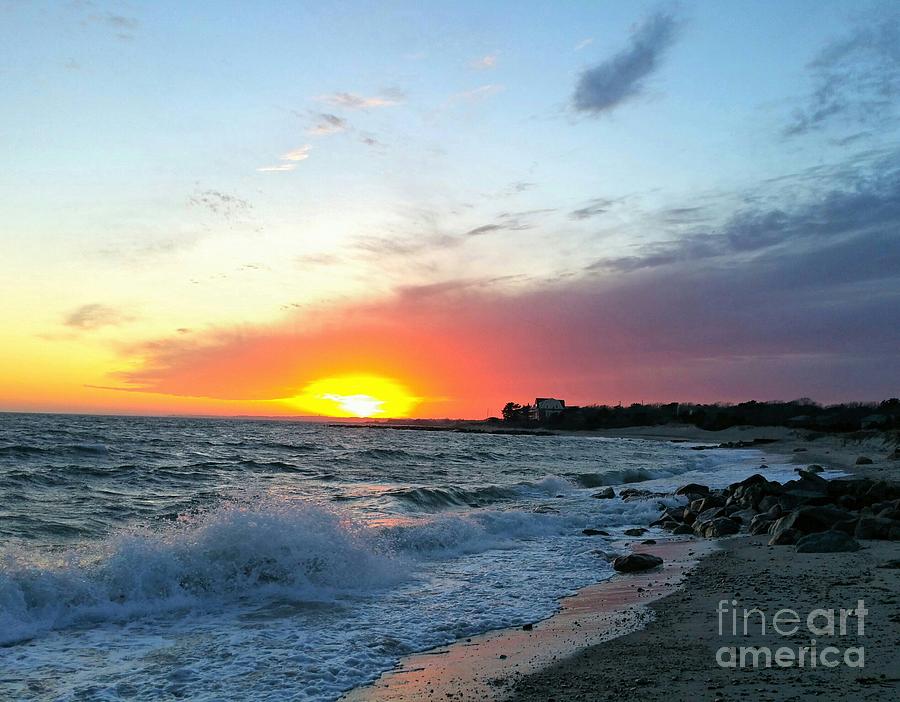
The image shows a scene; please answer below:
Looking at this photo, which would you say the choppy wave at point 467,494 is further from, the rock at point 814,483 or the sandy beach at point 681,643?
the sandy beach at point 681,643

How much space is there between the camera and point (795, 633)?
7.01m

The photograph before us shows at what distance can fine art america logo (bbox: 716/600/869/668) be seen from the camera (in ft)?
20.0

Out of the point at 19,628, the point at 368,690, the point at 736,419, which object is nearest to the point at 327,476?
the point at 19,628

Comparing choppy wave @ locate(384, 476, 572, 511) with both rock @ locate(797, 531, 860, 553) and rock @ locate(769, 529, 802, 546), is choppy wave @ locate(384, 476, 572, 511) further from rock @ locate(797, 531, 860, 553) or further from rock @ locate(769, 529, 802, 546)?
rock @ locate(797, 531, 860, 553)

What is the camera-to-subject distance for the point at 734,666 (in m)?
6.13

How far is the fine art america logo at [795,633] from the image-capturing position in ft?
20.0

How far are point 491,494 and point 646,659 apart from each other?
18.3 m

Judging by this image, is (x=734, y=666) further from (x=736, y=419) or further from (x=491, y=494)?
(x=736, y=419)

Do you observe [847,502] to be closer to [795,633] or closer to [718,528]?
[718,528]

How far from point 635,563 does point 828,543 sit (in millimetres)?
3639

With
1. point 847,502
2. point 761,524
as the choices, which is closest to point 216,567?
point 761,524

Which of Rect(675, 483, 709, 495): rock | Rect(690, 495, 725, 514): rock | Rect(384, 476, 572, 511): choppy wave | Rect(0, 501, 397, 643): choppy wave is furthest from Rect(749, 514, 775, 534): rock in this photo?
Rect(384, 476, 572, 511): choppy wave

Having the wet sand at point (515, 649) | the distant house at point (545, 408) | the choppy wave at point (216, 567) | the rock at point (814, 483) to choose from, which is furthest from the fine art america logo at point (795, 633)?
the distant house at point (545, 408)

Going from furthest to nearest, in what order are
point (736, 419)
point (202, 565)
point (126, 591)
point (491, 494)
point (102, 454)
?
point (736, 419)
point (102, 454)
point (491, 494)
point (202, 565)
point (126, 591)
